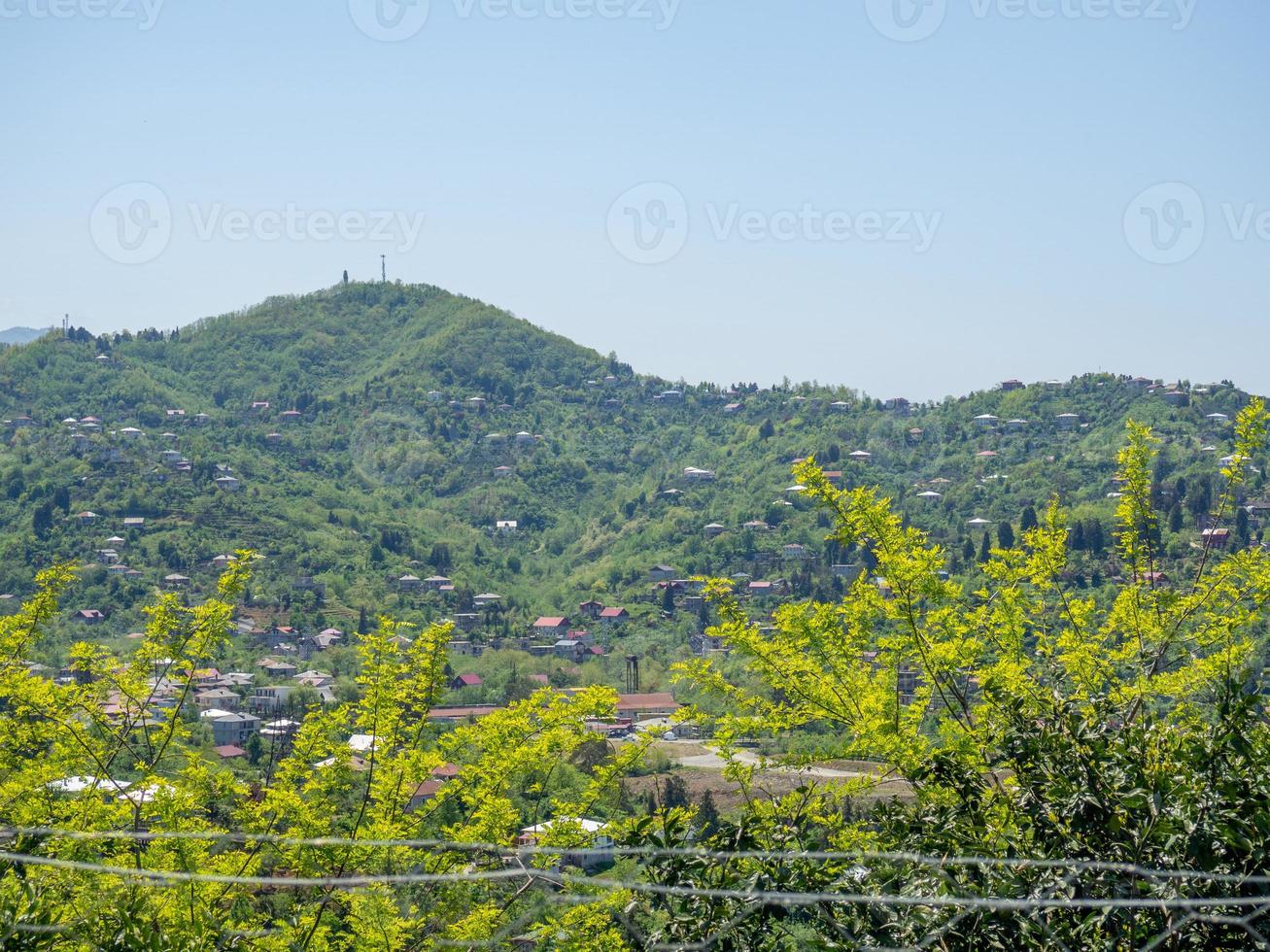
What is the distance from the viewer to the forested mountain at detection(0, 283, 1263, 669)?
68500mm

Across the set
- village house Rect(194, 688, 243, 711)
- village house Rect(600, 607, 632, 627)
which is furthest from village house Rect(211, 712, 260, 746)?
village house Rect(600, 607, 632, 627)

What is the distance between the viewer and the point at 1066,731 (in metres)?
5.30

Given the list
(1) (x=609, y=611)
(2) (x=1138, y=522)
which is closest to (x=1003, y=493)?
(1) (x=609, y=611)

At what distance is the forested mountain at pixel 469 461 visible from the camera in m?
68.5

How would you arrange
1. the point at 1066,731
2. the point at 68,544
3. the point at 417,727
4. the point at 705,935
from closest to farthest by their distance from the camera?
the point at 705,935, the point at 1066,731, the point at 417,727, the point at 68,544

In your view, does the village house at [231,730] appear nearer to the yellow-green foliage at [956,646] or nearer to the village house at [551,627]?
the village house at [551,627]

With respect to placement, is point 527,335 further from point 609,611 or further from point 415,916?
point 415,916

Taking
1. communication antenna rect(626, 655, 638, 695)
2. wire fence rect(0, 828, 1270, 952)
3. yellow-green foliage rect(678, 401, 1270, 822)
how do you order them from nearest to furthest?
wire fence rect(0, 828, 1270, 952), yellow-green foliage rect(678, 401, 1270, 822), communication antenna rect(626, 655, 638, 695)

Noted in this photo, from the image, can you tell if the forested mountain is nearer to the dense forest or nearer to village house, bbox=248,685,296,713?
the dense forest

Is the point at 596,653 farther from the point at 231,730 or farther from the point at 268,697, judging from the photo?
the point at 231,730

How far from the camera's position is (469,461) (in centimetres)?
9906

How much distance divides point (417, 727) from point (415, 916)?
4.29ft

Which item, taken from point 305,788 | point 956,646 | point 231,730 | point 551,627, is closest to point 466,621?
point 551,627

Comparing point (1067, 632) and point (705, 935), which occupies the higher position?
point (1067, 632)
